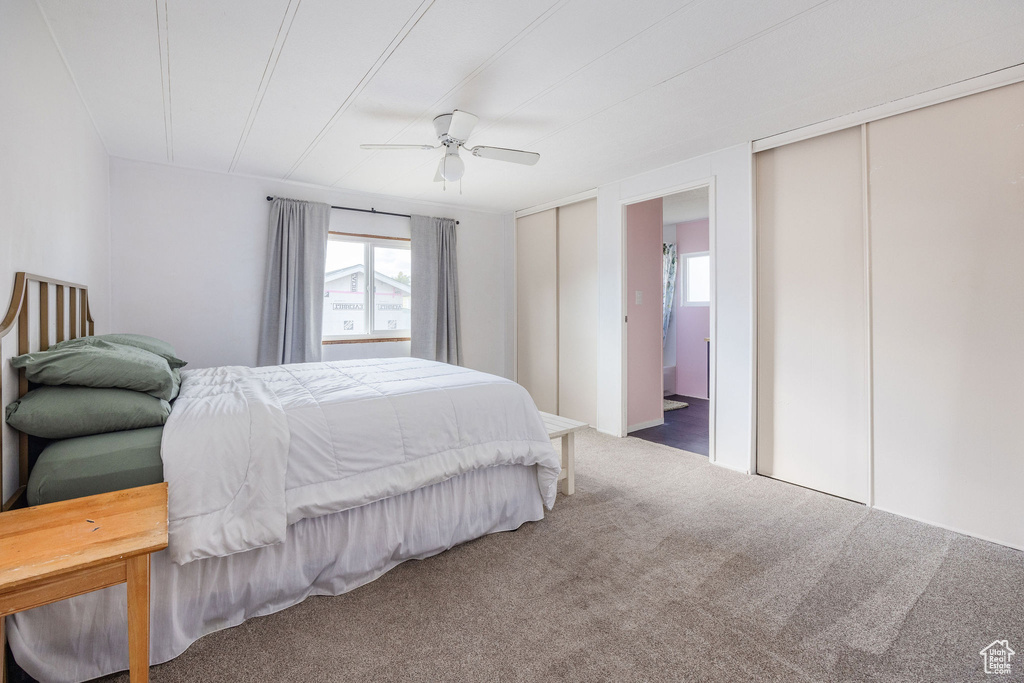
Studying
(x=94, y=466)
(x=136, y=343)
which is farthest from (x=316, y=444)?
(x=136, y=343)

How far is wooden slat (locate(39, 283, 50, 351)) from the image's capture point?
2.01 metres

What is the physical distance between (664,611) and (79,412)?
7.40ft

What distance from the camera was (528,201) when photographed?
5.03m

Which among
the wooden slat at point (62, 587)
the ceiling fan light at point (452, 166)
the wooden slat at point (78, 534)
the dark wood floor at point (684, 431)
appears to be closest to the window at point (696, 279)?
the dark wood floor at point (684, 431)

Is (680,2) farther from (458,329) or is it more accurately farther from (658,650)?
(458,329)

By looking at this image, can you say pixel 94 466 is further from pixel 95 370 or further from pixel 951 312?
pixel 951 312

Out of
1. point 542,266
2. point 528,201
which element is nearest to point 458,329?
point 542,266

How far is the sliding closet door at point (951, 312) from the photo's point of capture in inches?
90.7

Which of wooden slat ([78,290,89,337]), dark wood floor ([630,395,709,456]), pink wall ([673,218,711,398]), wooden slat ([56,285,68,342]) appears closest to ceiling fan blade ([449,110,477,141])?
wooden slat ([56,285,68,342])

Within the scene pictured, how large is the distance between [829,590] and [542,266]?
393 centimetres

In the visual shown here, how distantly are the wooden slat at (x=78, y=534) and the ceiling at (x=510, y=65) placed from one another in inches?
73.0

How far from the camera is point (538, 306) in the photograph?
533 cm

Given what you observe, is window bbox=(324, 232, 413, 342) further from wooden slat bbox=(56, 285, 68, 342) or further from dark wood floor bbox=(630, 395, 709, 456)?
dark wood floor bbox=(630, 395, 709, 456)

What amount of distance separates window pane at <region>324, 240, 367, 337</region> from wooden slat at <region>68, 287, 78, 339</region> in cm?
210
